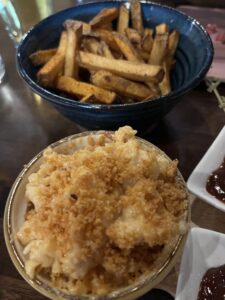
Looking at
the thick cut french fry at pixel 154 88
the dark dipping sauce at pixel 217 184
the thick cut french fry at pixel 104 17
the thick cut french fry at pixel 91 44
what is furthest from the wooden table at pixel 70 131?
the thick cut french fry at pixel 104 17

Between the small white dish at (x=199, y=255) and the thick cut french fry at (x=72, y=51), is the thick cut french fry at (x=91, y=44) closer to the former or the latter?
the thick cut french fry at (x=72, y=51)

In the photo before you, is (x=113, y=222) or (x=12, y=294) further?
(x=12, y=294)

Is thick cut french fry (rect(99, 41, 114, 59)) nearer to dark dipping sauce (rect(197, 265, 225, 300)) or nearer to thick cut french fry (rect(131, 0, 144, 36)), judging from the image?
thick cut french fry (rect(131, 0, 144, 36))

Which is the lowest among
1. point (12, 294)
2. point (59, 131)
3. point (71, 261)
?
point (12, 294)

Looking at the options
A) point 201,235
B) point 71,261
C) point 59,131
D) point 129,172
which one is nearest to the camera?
point 71,261

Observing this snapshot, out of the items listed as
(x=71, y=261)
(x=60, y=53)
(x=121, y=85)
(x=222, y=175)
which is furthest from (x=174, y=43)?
(x=71, y=261)

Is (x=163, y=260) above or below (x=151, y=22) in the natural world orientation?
below

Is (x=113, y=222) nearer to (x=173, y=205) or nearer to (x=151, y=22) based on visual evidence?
(x=173, y=205)
